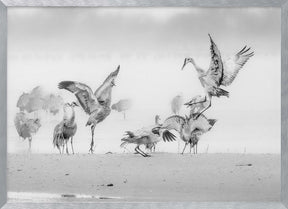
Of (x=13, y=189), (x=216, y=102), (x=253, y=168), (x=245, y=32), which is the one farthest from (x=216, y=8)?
(x=13, y=189)

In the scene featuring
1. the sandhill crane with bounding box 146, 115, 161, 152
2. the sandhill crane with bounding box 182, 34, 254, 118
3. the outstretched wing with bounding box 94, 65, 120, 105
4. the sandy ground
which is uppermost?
the sandhill crane with bounding box 182, 34, 254, 118

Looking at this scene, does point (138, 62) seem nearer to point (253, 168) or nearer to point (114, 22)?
point (114, 22)

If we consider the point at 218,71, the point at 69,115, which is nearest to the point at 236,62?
the point at 218,71

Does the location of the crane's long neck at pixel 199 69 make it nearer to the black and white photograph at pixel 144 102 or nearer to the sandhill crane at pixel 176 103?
the black and white photograph at pixel 144 102

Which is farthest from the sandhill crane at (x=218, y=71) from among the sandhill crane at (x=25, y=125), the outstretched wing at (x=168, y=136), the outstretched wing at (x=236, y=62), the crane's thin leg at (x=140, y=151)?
the sandhill crane at (x=25, y=125)

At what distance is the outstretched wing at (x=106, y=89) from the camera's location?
9.31 ft

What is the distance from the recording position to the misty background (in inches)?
111

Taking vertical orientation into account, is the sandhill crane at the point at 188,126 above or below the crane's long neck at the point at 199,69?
below

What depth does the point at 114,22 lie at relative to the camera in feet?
9.29

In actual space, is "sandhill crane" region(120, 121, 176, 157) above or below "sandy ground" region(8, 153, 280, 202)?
above

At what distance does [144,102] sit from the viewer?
283cm

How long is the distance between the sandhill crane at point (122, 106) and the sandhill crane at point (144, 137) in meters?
0.08

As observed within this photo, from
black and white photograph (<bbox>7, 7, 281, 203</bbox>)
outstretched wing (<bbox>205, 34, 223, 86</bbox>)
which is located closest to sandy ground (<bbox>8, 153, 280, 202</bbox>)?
black and white photograph (<bbox>7, 7, 281, 203</bbox>)

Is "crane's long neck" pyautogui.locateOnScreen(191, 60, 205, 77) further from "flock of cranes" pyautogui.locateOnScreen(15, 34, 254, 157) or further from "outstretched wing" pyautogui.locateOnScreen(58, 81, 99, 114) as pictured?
"outstretched wing" pyautogui.locateOnScreen(58, 81, 99, 114)
